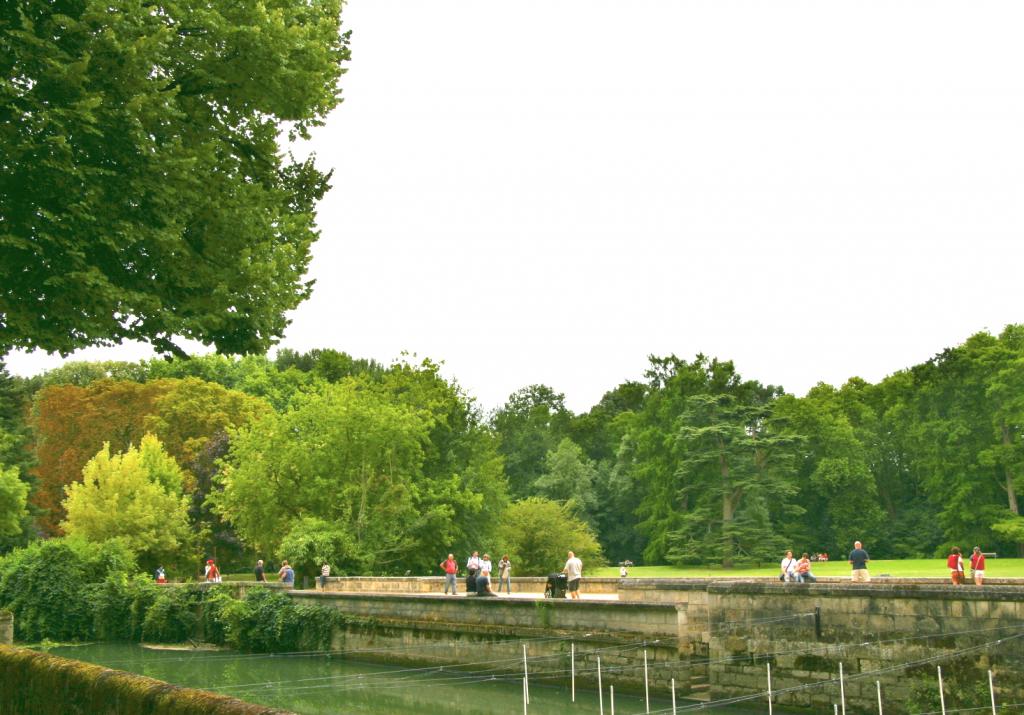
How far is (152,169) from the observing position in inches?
412

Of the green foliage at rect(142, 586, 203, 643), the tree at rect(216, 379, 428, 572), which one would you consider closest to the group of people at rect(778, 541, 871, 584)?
the tree at rect(216, 379, 428, 572)

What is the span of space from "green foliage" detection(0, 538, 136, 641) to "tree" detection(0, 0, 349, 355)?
29124mm

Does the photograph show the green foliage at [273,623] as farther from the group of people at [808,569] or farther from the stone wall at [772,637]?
the group of people at [808,569]

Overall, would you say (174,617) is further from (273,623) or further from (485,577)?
(485,577)

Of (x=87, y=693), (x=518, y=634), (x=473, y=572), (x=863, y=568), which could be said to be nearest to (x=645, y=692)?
(x=518, y=634)

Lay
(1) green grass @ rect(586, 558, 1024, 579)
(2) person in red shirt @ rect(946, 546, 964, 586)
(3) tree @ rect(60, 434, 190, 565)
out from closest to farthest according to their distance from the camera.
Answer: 1. (2) person in red shirt @ rect(946, 546, 964, 586)
2. (1) green grass @ rect(586, 558, 1024, 579)
3. (3) tree @ rect(60, 434, 190, 565)

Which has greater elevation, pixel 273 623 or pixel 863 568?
pixel 863 568

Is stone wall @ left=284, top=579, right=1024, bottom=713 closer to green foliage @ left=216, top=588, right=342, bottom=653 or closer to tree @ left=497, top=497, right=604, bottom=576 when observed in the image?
green foliage @ left=216, top=588, right=342, bottom=653

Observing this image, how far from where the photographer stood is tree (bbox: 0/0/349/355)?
32.2 ft

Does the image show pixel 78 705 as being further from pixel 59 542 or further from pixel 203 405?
pixel 203 405

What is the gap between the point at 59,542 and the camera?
38.1m

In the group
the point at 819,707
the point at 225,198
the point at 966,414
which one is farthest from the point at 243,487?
the point at 966,414

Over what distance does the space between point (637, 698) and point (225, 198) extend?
14.2 meters

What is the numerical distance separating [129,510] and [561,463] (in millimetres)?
34055
